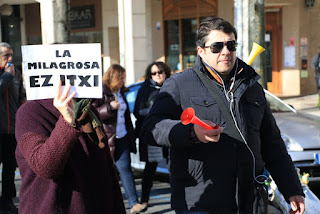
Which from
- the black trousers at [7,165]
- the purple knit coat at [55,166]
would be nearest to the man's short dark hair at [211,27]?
the purple knit coat at [55,166]

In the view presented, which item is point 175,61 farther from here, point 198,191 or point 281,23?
point 198,191

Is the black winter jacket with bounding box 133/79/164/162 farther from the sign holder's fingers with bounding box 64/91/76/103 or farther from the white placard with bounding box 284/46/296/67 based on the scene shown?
the white placard with bounding box 284/46/296/67

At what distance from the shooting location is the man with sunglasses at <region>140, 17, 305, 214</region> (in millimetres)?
2648

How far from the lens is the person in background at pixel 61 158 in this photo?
2406 mm

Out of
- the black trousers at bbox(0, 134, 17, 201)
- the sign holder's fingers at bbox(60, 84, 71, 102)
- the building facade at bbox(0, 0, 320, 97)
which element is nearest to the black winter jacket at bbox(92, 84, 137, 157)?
the black trousers at bbox(0, 134, 17, 201)

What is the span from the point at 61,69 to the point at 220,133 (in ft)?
2.91

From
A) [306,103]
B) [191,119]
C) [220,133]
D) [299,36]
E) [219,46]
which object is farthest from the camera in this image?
[299,36]

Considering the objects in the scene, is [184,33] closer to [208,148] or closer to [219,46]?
[219,46]

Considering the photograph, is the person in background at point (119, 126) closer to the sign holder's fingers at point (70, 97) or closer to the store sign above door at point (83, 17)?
the sign holder's fingers at point (70, 97)

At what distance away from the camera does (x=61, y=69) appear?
2510 mm

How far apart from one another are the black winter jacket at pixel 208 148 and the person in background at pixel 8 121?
3423mm

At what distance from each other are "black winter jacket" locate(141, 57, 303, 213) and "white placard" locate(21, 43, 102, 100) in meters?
0.42

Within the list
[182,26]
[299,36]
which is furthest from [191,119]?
[182,26]

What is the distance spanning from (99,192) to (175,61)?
49.6 ft
